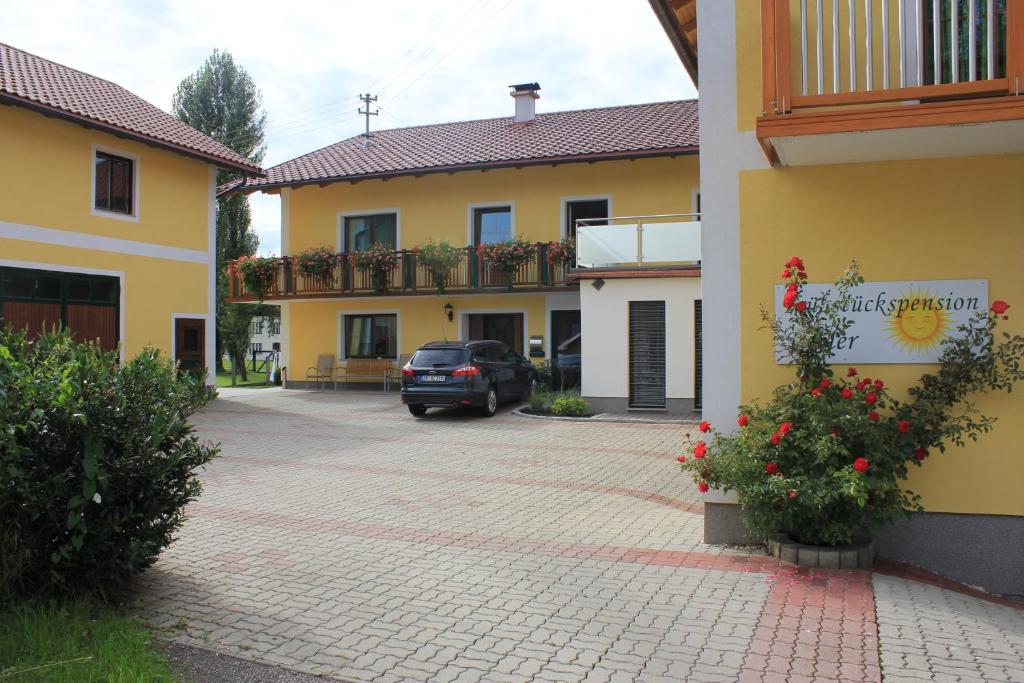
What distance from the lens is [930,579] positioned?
5867mm

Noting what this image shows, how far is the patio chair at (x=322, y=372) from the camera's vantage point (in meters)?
25.1

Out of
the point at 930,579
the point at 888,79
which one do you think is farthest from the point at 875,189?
the point at 930,579

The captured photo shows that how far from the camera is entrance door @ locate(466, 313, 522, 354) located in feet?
77.2

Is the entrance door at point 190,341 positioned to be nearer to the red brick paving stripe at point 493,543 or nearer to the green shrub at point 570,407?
the green shrub at point 570,407

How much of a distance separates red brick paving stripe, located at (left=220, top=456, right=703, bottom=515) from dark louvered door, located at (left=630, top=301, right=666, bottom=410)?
7.45 meters

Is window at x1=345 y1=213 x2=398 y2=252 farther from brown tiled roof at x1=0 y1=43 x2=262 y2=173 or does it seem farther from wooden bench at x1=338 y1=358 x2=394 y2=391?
brown tiled roof at x1=0 y1=43 x2=262 y2=173

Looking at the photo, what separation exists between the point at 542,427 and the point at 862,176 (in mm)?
9254

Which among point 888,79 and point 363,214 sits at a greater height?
point 363,214

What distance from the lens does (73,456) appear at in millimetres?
4727

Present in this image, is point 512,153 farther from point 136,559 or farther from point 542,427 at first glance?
point 136,559

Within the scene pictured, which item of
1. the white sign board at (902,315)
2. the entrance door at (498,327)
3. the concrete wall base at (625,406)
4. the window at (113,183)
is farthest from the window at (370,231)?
the white sign board at (902,315)

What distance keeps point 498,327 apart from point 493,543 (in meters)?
17.5

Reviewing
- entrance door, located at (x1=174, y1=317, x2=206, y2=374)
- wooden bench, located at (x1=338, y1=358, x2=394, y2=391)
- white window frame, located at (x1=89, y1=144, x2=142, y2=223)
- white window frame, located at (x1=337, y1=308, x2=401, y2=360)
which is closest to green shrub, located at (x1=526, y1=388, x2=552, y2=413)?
wooden bench, located at (x1=338, y1=358, x2=394, y2=391)

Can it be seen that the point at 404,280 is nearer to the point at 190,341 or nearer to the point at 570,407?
the point at 190,341
